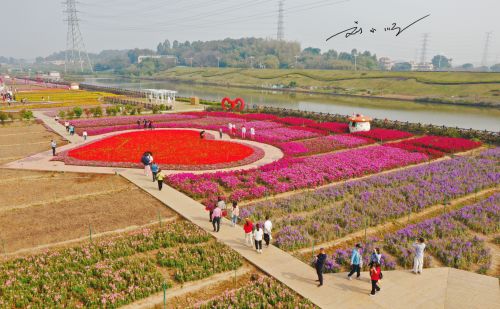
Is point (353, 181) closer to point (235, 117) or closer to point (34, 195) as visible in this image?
point (34, 195)

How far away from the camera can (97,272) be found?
14.2 m

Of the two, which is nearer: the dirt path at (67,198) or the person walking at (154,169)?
the dirt path at (67,198)

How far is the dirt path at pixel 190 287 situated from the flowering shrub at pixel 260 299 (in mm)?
1049

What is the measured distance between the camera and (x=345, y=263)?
15.1 m

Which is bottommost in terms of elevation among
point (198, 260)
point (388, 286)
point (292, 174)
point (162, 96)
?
point (198, 260)

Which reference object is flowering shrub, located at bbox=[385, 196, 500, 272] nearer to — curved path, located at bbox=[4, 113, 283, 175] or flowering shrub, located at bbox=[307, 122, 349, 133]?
curved path, located at bbox=[4, 113, 283, 175]

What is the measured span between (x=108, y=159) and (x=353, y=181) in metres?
20.0

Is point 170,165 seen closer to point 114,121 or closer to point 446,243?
point 446,243

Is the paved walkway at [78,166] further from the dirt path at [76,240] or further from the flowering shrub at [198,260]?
the flowering shrub at [198,260]

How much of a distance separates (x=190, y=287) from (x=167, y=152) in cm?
2132

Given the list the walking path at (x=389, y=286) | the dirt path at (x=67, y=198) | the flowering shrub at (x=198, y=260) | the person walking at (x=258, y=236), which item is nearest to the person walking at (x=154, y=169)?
the dirt path at (x=67, y=198)

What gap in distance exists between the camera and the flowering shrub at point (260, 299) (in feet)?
40.2

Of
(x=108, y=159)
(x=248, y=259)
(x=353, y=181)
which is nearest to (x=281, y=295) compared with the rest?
(x=248, y=259)

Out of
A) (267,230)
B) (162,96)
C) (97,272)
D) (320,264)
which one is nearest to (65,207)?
(97,272)
